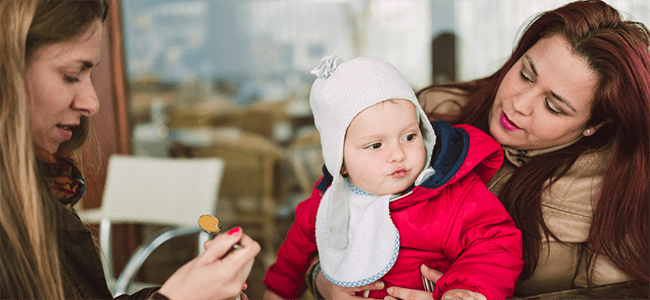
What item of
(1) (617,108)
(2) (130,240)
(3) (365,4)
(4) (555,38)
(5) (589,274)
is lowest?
(2) (130,240)

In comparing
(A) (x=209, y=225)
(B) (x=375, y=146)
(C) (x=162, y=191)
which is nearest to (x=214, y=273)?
(A) (x=209, y=225)

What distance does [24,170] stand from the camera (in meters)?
0.72

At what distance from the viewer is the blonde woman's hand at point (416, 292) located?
3.35 feet

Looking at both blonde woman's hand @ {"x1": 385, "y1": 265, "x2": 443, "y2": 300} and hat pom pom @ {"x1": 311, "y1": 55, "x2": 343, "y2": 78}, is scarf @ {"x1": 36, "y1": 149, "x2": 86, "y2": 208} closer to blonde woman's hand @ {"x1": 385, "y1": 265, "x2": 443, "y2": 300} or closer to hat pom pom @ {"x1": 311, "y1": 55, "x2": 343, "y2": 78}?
hat pom pom @ {"x1": 311, "y1": 55, "x2": 343, "y2": 78}

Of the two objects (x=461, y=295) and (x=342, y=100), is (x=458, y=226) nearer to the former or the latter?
(x=461, y=295)

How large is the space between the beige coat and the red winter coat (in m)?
0.24

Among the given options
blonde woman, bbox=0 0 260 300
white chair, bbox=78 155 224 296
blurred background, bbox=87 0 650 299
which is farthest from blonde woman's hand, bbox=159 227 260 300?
blurred background, bbox=87 0 650 299

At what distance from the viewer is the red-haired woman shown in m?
1.11

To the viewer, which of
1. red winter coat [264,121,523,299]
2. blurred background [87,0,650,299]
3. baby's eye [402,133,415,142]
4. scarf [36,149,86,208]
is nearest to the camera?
scarf [36,149,86,208]

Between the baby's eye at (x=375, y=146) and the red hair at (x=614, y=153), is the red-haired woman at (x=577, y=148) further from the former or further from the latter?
the baby's eye at (x=375, y=146)

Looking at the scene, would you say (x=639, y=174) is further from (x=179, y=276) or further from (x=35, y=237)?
(x=35, y=237)

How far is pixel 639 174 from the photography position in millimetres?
1126

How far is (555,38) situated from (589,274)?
0.64 m

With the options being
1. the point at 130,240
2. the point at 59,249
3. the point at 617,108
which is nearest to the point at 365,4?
the point at 130,240
